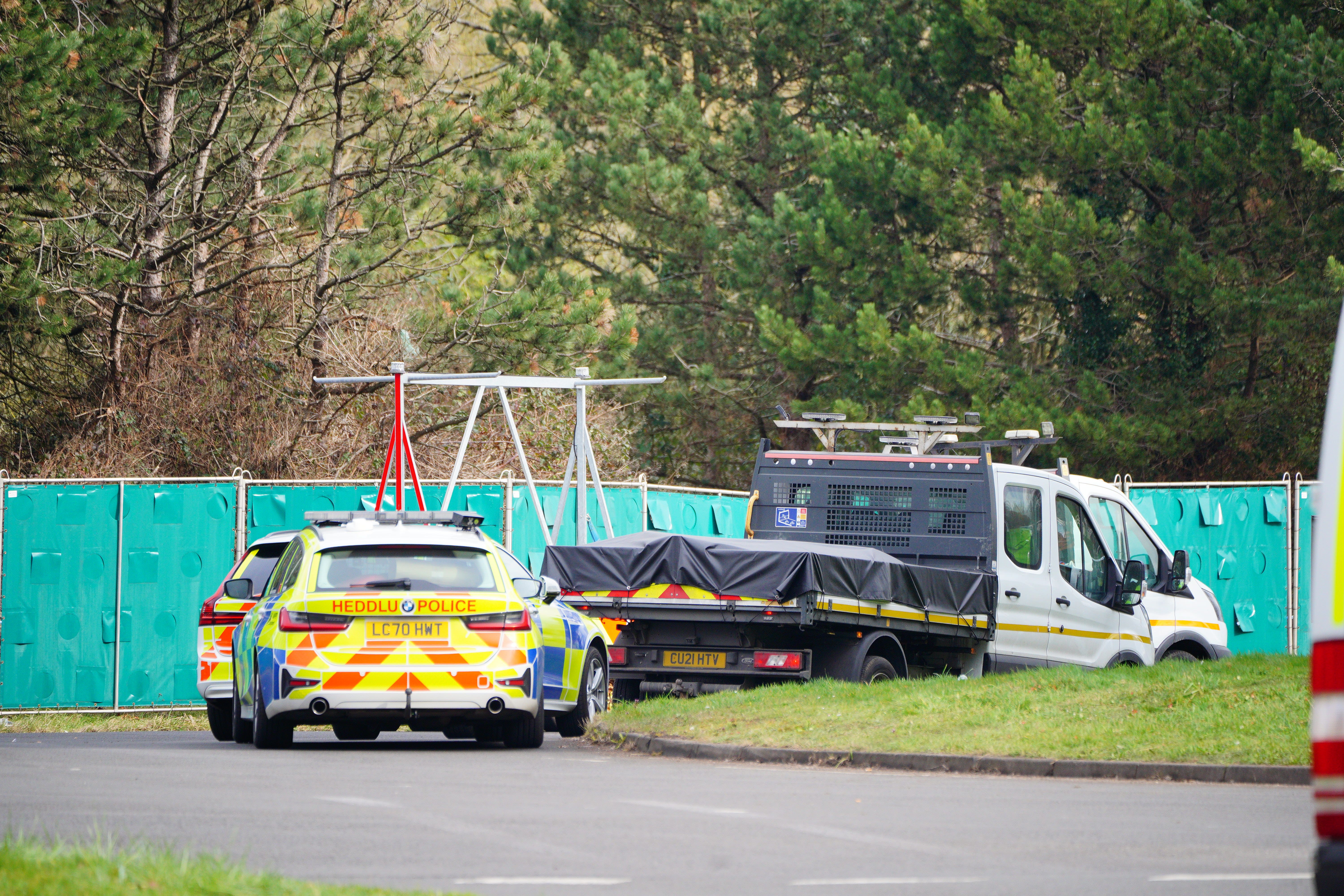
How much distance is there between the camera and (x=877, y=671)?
1599cm

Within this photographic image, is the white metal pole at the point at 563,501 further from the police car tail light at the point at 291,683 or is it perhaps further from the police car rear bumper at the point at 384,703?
the police car tail light at the point at 291,683

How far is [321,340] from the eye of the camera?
89.9 feet

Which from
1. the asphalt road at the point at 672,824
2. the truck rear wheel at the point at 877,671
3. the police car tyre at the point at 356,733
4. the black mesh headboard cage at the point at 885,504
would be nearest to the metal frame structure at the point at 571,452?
the black mesh headboard cage at the point at 885,504

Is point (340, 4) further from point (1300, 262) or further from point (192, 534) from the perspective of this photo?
point (1300, 262)

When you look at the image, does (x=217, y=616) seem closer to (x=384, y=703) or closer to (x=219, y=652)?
(x=219, y=652)

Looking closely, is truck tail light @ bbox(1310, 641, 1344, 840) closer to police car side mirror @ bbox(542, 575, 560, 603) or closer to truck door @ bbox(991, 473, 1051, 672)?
police car side mirror @ bbox(542, 575, 560, 603)

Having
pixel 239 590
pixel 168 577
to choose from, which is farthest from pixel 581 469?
pixel 239 590

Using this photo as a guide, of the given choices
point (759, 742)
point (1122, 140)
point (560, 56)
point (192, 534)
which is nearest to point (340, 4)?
point (560, 56)

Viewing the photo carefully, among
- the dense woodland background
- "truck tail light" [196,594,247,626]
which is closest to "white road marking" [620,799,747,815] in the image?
"truck tail light" [196,594,247,626]

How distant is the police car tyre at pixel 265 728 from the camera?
13852 millimetres

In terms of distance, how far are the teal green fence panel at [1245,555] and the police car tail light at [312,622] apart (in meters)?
13.7

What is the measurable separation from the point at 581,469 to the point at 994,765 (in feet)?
23.8

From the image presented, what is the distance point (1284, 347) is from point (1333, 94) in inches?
166

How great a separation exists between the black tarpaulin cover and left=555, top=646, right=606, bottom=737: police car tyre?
62 centimetres
